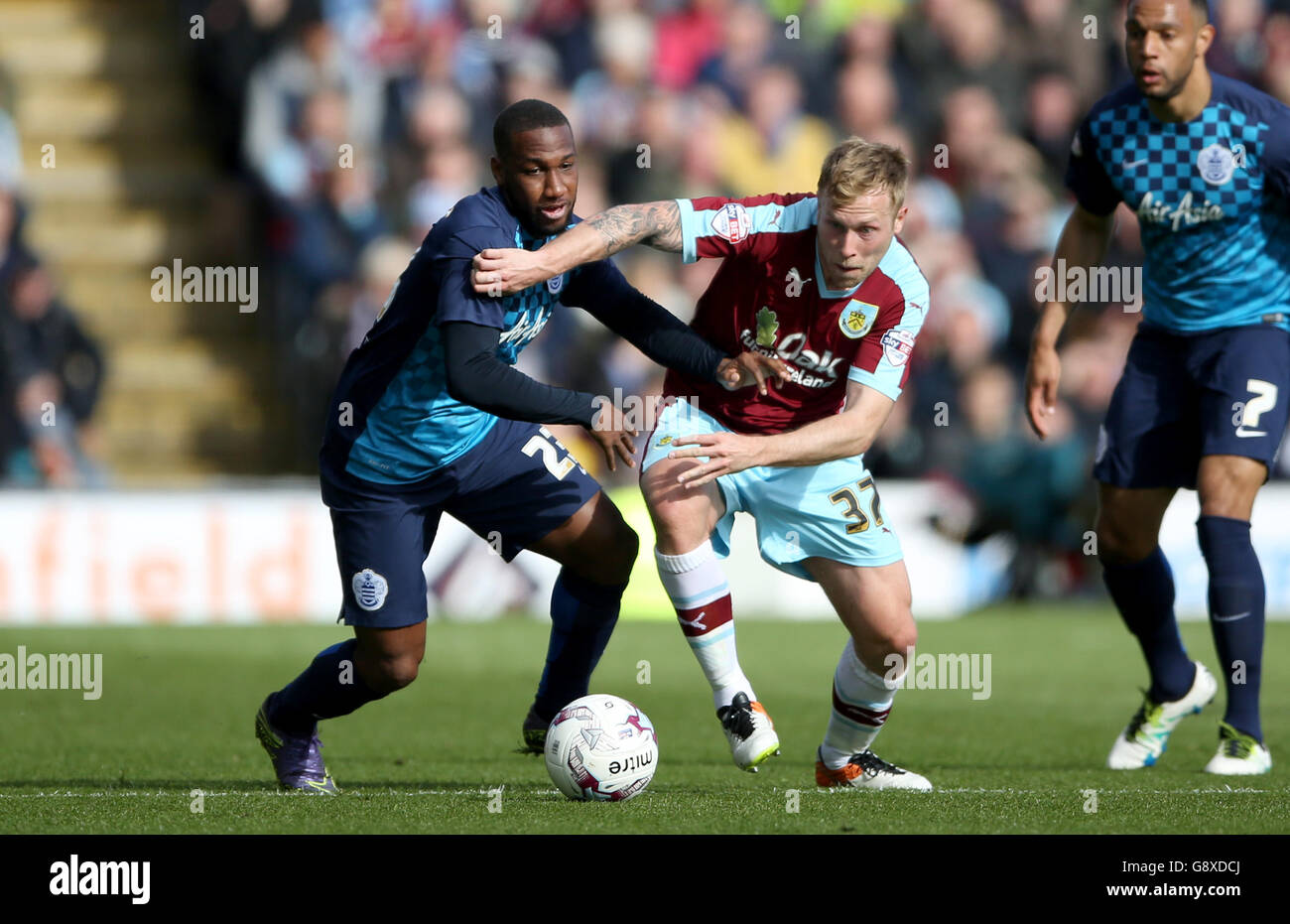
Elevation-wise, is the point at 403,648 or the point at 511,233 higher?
the point at 511,233

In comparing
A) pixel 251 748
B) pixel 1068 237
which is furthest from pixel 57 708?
pixel 1068 237

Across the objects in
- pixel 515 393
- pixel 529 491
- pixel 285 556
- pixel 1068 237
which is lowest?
pixel 285 556

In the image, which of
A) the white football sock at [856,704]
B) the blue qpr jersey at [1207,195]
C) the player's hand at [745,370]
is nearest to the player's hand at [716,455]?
the player's hand at [745,370]

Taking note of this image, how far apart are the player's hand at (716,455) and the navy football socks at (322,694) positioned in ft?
4.48

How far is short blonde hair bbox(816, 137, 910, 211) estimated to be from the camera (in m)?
5.84

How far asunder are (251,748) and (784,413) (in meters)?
2.76

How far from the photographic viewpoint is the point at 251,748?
758 cm

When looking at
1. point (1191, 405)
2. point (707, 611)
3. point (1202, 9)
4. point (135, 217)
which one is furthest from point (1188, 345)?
point (135, 217)

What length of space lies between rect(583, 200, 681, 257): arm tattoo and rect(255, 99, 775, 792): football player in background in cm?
14

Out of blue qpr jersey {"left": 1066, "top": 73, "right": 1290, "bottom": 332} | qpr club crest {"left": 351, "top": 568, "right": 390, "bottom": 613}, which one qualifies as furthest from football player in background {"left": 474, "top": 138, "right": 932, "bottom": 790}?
blue qpr jersey {"left": 1066, "top": 73, "right": 1290, "bottom": 332}

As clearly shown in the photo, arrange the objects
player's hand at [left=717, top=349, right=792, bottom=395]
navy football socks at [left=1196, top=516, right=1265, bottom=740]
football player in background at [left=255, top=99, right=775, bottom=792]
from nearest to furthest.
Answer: football player in background at [left=255, top=99, right=775, bottom=792] < player's hand at [left=717, top=349, right=792, bottom=395] < navy football socks at [left=1196, top=516, right=1265, bottom=740]

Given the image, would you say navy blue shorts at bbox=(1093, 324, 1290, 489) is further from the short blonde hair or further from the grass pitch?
the short blonde hair

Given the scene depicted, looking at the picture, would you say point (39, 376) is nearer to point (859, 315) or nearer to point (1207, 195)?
point (859, 315)
